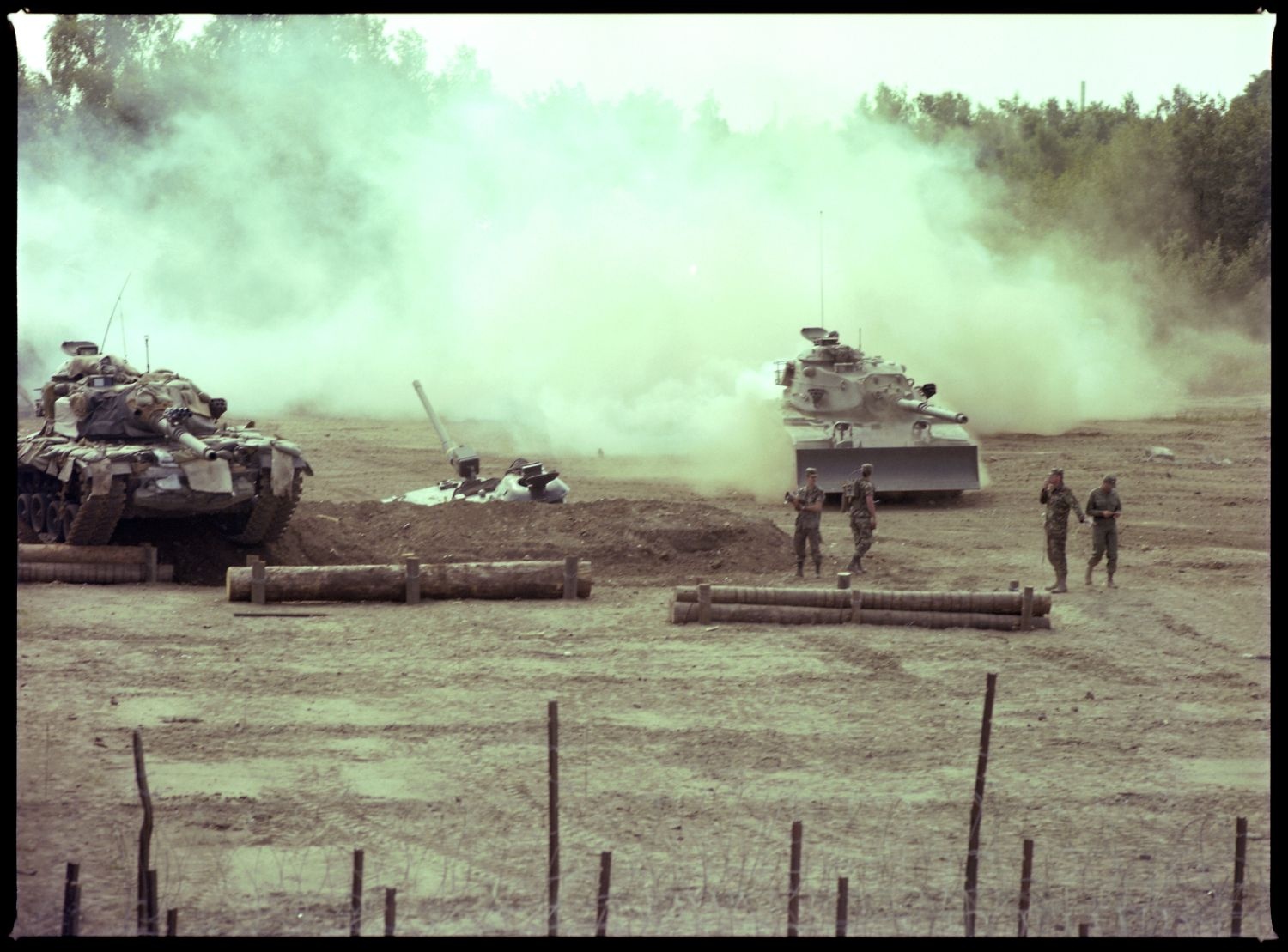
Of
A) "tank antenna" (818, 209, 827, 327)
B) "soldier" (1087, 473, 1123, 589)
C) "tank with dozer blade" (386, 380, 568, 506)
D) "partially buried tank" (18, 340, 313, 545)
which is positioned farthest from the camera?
"tank antenna" (818, 209, 827, 327)

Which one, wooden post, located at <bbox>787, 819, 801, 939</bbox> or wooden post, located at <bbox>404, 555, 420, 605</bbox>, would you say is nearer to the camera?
wooden post, located at <bbox>787, 819, 801, 939</bbox>

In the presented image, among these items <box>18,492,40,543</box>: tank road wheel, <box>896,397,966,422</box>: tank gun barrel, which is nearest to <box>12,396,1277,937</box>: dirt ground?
<box>18,492,40,543</box>: tank road wheel

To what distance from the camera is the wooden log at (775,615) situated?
15.5 meters

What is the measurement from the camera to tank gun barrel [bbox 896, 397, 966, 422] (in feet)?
78.7

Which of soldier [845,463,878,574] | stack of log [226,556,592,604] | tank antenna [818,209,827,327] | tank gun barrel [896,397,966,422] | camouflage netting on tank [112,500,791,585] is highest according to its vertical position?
tank antenna [818,209,827,327]

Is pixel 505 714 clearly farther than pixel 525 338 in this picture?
No

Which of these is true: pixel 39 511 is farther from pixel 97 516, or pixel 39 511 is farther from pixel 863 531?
pixel 863 531

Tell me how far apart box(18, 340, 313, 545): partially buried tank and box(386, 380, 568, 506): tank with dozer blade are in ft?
9.48

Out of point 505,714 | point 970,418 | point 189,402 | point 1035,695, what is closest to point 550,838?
point 505,714

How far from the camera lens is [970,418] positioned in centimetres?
3303

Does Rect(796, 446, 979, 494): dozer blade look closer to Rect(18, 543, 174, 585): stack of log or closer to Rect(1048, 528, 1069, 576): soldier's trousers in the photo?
Rect(1048, 528, 1069, 576): soldier's trousers

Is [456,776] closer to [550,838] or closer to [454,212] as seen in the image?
[550,838]

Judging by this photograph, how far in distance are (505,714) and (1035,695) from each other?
402cm

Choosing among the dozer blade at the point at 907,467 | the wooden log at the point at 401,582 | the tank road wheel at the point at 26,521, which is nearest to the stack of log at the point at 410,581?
the wooden log at the point at 401,582
